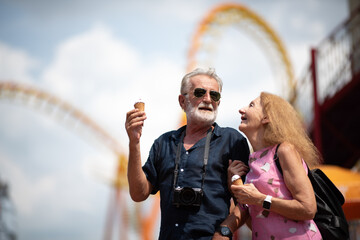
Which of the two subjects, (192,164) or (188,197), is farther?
(192,164)

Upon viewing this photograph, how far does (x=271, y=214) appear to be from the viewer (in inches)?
Result: 82.6

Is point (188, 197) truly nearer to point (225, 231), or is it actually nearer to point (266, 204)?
point (225, 231)

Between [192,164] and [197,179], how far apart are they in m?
0.09

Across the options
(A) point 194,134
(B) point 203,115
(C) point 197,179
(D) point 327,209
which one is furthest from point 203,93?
(D) point 327,209

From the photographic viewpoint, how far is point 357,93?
26.4 feet

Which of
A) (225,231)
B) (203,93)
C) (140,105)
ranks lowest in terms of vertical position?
(225,231)

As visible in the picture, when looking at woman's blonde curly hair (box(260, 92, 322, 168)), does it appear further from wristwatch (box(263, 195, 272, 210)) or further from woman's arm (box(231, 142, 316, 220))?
wristwatch (box(263, 195, 272, 210))

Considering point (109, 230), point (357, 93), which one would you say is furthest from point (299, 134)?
point (109, 230)

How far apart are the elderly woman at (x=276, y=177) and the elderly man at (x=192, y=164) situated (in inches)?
4.7

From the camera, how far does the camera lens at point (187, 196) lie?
86.4 inches

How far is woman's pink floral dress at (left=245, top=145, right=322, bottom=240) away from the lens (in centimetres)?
203

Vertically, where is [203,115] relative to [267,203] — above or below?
above

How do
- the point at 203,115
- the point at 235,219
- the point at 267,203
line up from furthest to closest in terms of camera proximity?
the point at 203,115 < the point at 235,219 < the point at 267,203

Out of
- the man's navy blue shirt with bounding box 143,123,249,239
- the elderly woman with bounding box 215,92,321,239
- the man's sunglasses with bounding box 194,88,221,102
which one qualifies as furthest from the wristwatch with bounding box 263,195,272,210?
the man's sunglasses with bounding box 194,88,221,102
